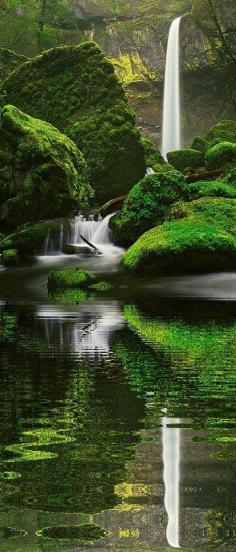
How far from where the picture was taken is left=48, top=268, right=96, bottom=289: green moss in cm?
1541

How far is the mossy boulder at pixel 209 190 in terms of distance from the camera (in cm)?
2105

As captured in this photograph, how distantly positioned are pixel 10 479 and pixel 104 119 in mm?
27845

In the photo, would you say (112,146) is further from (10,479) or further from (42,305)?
(10,479)

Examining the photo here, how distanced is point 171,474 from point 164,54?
48574mm

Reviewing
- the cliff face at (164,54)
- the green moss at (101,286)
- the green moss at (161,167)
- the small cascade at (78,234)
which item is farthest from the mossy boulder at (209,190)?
the cliff face at (164,54)

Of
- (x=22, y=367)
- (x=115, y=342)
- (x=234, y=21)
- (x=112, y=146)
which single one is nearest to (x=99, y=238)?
(x=112, y=146)

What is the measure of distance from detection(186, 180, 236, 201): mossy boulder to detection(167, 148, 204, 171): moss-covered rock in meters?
10.7

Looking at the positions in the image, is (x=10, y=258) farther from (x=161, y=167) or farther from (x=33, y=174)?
(x=161, y=167)

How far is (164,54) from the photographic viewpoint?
4738cm

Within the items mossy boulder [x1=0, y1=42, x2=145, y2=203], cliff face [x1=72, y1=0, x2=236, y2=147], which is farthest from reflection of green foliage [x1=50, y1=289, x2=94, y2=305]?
cliff face [x1=72, y1=0, x2=236, y2=147]

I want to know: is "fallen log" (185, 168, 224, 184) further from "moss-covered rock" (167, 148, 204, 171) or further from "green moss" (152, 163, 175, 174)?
"moss-covered rock" (167, 148, 204, 171)

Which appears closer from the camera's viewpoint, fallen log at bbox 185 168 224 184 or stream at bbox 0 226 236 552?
stream at bbox 0 226 236 552

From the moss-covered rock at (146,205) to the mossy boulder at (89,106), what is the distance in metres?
7.40

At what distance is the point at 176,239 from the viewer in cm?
1609
